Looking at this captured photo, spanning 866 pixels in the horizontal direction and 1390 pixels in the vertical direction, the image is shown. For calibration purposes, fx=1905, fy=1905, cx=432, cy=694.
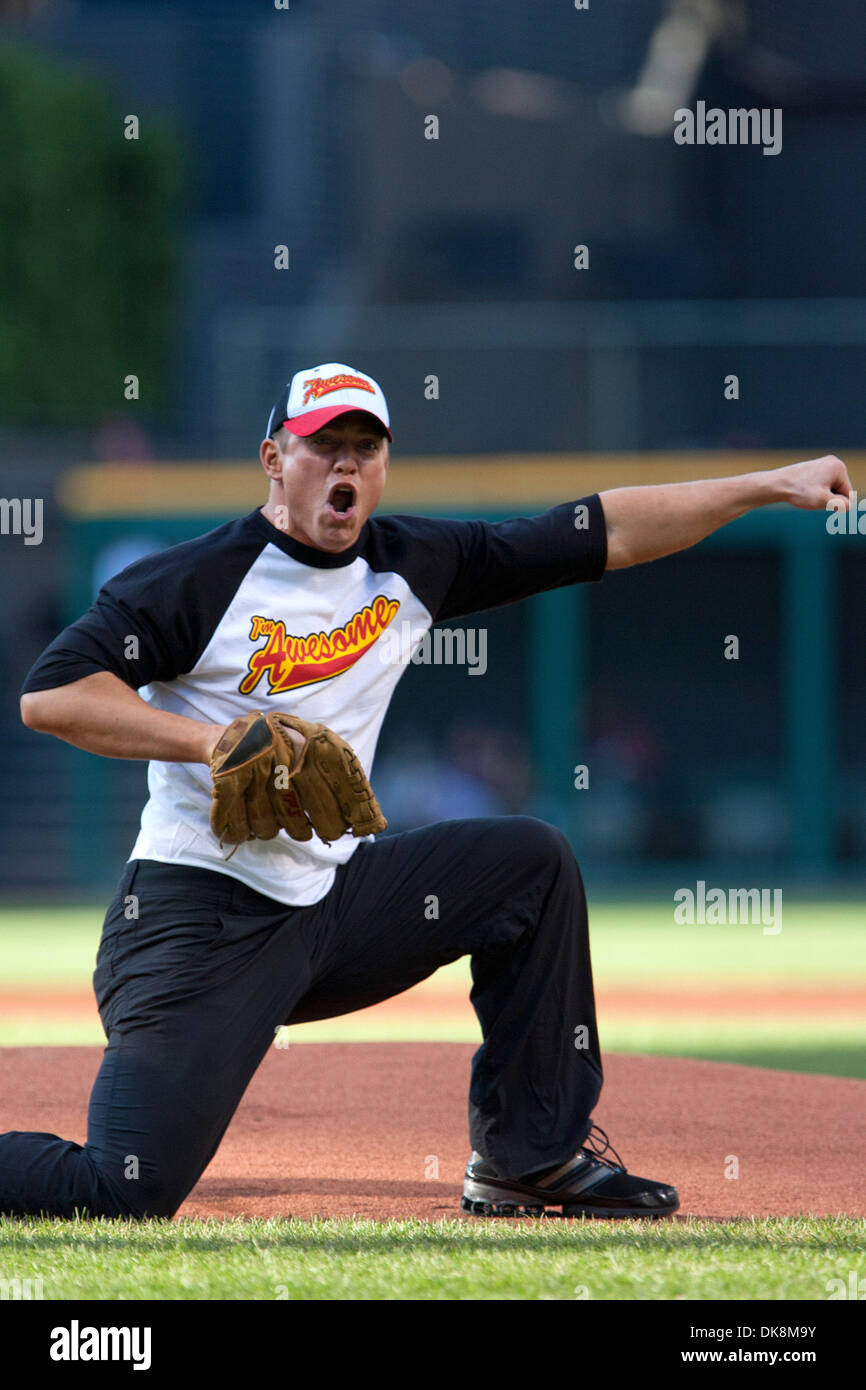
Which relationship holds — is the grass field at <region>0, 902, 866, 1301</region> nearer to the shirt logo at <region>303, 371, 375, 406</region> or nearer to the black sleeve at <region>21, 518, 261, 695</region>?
the black sleeve at <region>21, 518, 261, 695</region>

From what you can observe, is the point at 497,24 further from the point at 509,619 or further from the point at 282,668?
the point at 282,668

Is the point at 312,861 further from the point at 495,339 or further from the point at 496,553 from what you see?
the point at 495,339

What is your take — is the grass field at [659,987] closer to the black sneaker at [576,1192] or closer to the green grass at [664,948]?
the green grass at [664,948]

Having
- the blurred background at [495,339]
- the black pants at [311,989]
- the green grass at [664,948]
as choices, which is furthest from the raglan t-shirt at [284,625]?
the blurred background at [495,339]

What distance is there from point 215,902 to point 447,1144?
4.13 ft

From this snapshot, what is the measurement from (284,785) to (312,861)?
450mm

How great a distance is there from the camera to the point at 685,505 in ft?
14.2

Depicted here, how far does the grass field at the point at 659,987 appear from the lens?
7305 millimetres

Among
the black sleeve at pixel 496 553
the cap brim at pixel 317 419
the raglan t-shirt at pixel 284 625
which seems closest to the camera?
the raglan t-shirt at pixel 284 625

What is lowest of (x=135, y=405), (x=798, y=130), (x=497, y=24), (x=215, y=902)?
(x=215, y=902)

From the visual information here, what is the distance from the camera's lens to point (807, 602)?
1574 cm

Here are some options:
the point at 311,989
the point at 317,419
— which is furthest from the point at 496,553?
the point at 311,989

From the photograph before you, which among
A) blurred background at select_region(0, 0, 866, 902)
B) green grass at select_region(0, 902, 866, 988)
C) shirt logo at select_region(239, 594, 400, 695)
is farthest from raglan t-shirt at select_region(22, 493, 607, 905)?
blurred background at select_region(0, 0, 866, 902)
